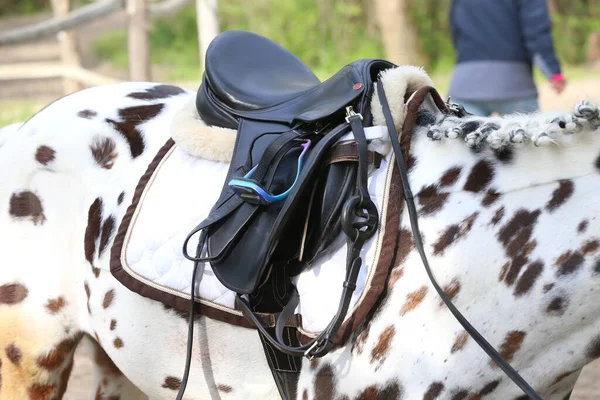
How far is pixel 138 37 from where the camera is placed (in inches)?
227

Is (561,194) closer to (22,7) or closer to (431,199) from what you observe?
(431,199)

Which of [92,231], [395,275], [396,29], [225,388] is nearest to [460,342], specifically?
[395,275]

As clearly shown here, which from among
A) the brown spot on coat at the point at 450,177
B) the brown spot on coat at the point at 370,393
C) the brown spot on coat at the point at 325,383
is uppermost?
the brown spot on coat at the point at 450,177

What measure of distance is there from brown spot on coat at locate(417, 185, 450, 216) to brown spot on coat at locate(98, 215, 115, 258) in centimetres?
99

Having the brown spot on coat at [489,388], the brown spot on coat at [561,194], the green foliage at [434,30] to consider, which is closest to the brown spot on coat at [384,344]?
the brown spot on coat at [489,388]

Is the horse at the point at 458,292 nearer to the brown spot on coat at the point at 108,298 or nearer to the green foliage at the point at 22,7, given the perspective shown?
the brown spot on coat at the point at 108,298

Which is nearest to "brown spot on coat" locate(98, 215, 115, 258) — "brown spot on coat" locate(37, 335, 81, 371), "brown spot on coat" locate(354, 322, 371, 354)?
"brown spot on coat" locate(37, 335, 81, 371)

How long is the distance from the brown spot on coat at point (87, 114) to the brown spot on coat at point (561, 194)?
152 cm

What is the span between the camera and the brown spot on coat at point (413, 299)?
179 cm

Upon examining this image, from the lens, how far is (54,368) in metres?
2.48

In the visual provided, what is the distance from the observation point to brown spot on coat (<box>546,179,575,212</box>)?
1715 millimetres

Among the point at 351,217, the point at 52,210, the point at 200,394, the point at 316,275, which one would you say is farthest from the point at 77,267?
the point at 351,217

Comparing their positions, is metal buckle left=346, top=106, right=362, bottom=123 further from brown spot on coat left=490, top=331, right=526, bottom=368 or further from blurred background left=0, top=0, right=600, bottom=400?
blurred background left=0, top=0, right=600, bottom=400

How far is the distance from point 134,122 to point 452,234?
3.96ft
